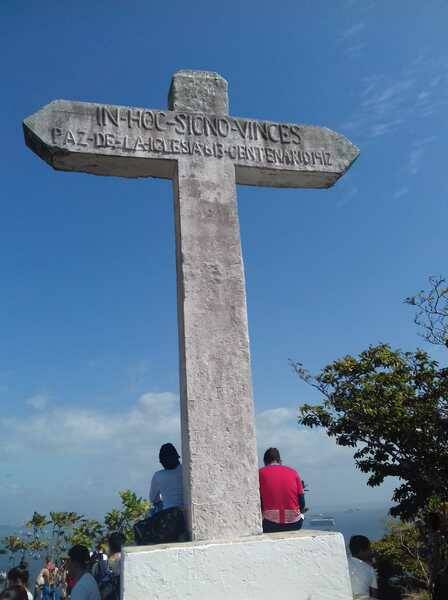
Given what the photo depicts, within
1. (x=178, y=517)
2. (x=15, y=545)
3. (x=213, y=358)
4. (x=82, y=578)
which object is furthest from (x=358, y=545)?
(x=15, y=545)

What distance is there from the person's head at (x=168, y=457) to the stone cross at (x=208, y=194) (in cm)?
64

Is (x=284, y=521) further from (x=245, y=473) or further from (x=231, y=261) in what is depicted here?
(x=231, y=261)

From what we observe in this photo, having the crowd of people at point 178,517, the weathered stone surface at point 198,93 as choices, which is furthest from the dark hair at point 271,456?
the weathered stone surface at point 198,93

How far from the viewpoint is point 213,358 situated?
137 inches

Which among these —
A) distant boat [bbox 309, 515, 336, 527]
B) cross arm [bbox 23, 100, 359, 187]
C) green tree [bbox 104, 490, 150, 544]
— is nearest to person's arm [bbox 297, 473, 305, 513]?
distant boat [bbox 309, 515, 336, 527]

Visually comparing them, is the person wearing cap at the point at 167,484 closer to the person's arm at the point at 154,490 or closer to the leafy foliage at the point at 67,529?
the person's arm at the point at 154,490

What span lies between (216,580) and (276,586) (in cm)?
36

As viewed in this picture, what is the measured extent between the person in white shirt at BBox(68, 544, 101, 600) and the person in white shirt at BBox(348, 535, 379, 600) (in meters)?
2.43

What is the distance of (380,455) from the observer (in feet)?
42.6

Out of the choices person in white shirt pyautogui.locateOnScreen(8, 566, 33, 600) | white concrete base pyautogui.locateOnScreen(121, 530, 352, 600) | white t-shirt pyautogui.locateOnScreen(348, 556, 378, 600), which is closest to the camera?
white concrete base pyautogui.locateOnScreen(121, 530, 352, 600)

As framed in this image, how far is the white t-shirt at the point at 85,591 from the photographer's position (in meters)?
3.95

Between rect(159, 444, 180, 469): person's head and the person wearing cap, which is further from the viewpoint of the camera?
rect(159, 444, 180, 469): person's head

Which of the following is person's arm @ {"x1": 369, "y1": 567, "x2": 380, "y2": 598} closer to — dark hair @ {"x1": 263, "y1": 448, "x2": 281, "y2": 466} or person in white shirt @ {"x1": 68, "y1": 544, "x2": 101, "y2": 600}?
dark hair @ {"x1": 263, "y1": 448, "x2": 281, "y2": 466}

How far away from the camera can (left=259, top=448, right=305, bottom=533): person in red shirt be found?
161 inches
